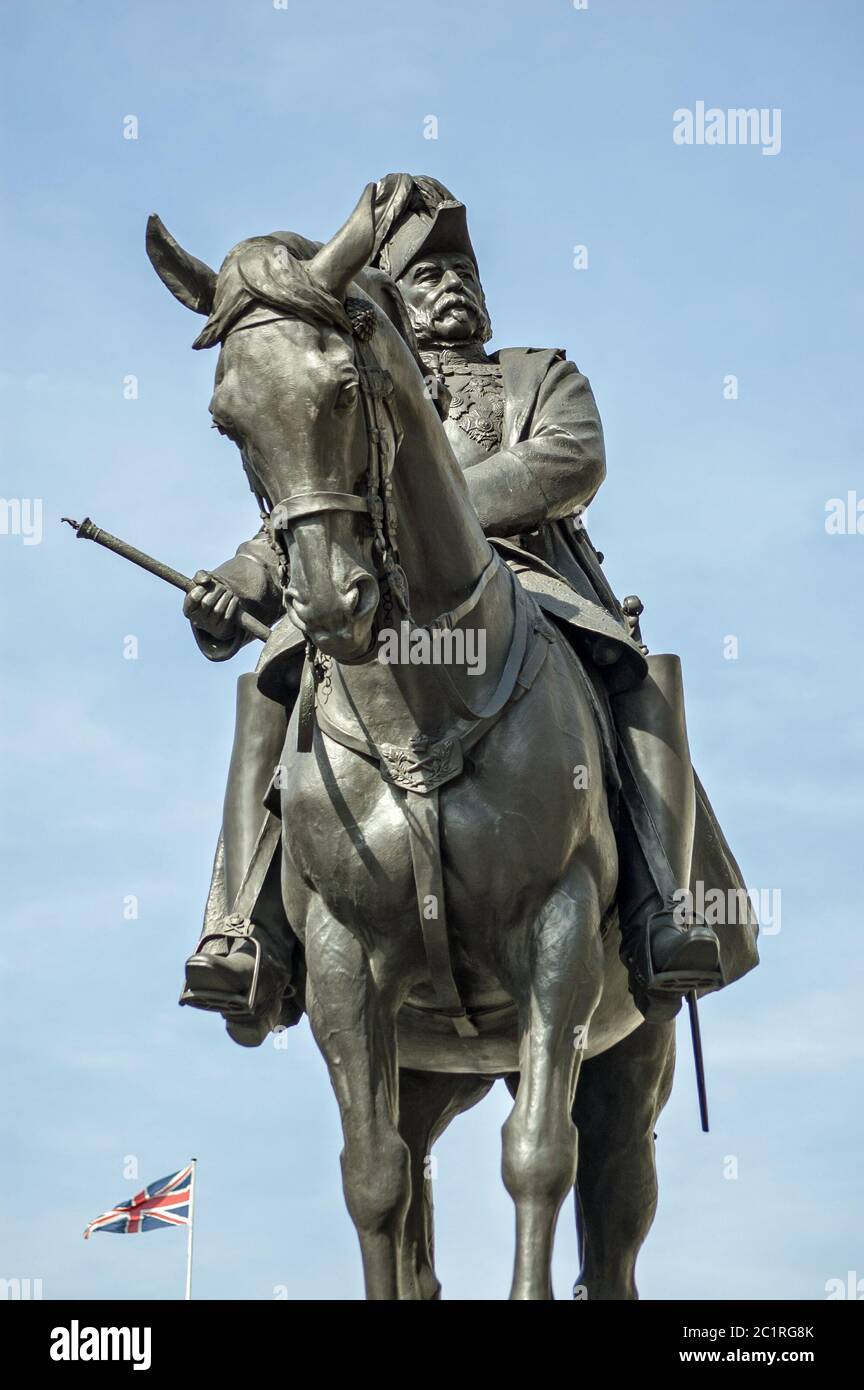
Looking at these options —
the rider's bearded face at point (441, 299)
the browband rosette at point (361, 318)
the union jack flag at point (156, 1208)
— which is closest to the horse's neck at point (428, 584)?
the browband rosette at point (361, 318)

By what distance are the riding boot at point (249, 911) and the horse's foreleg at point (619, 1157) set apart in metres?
2.21

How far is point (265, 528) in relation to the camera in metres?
10.7

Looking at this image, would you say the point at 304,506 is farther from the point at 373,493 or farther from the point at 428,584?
the point at 428,584

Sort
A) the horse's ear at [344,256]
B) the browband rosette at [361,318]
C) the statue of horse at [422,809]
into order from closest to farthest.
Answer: the horse's ear at [344,256], the browband rosette at [361,318], the statue of horse at [422,809]

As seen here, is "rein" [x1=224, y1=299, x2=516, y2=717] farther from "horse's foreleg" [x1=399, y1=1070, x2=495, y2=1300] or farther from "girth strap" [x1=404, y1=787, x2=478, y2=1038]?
"horse's foreleg" [x1=399, y1=1070, x2=495, y2=1300]

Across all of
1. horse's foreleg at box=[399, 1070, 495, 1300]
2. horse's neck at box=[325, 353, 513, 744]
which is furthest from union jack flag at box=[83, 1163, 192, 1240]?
horse's neck at box=[325, 353, 513, 744]

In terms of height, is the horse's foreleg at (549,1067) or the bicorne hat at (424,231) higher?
the bicorne hat at (424,231)

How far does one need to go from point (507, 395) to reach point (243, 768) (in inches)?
110

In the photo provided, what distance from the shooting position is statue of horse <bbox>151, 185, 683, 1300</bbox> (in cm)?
1098

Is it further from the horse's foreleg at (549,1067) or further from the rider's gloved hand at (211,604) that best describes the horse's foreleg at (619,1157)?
the rider's gloved hand at (211,604)

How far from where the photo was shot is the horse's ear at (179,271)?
11.0 metres

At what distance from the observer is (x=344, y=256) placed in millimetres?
10797
